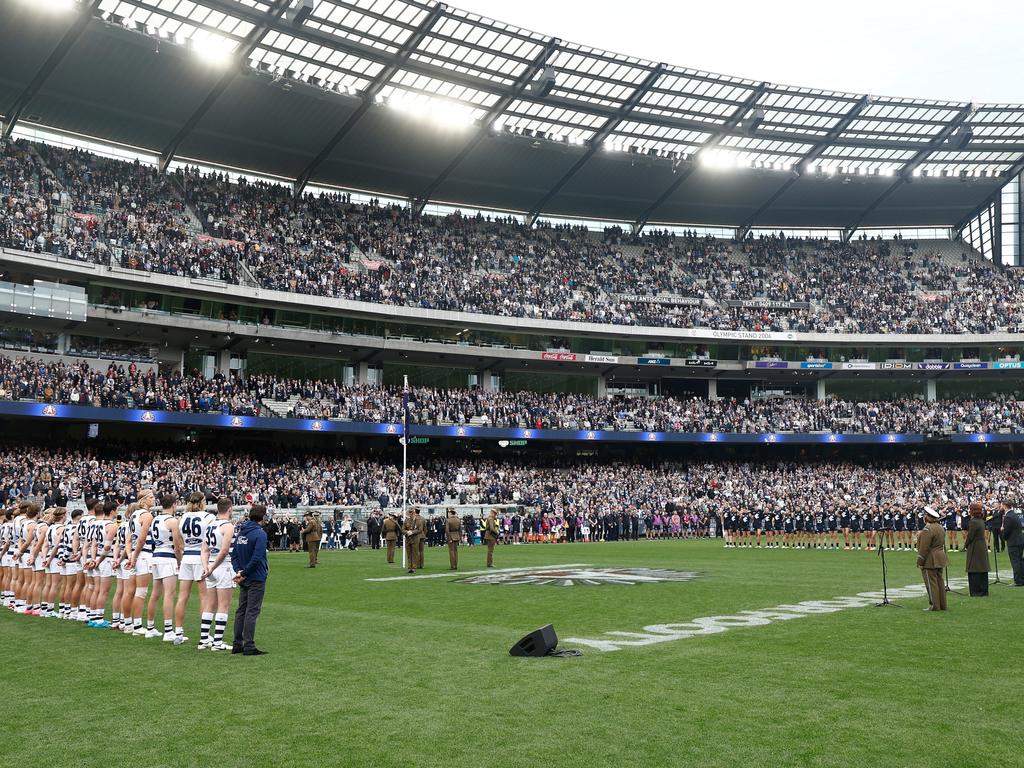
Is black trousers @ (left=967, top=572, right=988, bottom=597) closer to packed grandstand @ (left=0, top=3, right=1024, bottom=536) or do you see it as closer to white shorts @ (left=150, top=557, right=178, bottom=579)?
white shorts @ (left=150, top=557, right=178, bottom=579)

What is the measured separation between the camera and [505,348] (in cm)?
5859

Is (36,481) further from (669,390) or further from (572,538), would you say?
(669,390)

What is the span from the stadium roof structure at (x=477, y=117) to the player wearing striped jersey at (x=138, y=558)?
1465 inches

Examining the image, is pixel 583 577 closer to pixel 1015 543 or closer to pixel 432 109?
pixel 1015 543

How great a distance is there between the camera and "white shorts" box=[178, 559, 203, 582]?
11.7 meters

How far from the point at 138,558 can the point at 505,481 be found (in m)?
38.3

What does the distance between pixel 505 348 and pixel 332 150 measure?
16.7 metres

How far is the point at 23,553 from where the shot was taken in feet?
51.8

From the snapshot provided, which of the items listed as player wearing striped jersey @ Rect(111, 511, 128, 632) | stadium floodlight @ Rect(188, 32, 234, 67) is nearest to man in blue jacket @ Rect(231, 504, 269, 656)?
player wearing striped jersey @ Rect(111, 511, 128, 632)

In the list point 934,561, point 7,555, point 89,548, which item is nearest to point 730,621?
point 934,561

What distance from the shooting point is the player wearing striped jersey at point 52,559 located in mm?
14648

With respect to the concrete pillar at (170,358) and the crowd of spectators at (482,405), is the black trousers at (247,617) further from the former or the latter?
the concrete pillar at (170,358)

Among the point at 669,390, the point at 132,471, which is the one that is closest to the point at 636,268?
the point at 669,390

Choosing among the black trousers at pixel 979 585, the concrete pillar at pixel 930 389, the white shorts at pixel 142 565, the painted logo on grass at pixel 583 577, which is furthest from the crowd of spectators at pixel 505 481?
the black trousers at pixel 979 585
